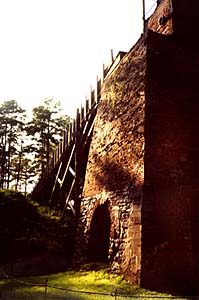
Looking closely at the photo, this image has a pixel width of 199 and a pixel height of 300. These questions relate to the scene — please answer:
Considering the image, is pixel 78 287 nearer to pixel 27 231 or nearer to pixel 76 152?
pixel 27 231

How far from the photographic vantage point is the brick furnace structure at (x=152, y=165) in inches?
260

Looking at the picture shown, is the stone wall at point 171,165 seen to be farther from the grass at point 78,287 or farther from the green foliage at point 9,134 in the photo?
the green foliage at point 9,134

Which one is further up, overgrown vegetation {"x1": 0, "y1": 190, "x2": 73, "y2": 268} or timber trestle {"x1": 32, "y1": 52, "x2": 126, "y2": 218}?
timber trestle {"x1": 32, "y1": 52, "x2": 126, "y2": 218}

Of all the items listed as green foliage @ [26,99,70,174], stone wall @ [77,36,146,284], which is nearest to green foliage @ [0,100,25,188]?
green foliage @ [26,99,70,174]

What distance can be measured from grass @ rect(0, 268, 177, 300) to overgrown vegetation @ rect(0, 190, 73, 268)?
158 cm

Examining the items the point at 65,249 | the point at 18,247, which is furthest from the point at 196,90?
the point at 18,247

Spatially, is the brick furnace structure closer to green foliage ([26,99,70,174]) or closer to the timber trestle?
the timber trestle

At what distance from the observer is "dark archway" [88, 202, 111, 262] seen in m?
8.78

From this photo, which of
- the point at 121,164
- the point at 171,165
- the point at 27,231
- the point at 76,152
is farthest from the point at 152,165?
the point at 27,231

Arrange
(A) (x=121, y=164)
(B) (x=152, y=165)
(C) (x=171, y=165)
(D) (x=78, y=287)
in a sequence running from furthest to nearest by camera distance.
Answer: (A) (x=121, y=164) < (C) (x=171, y=165) < (B) (x=152, y=165) < (D) (x=78, y=287)

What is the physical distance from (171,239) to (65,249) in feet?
15.3

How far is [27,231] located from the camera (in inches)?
412

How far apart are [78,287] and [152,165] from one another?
305cm

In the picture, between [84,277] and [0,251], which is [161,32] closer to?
[84,277]
